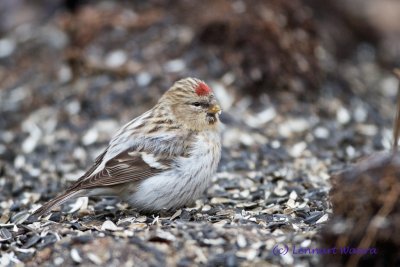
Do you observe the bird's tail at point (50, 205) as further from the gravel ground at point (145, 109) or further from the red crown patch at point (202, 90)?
the red crown patch at point (202, 90)

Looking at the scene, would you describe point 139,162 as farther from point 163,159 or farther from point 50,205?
point 50,205

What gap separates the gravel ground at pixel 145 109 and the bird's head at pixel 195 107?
2.26 feet

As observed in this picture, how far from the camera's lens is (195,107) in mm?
6242

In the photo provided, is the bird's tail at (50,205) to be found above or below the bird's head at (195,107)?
below

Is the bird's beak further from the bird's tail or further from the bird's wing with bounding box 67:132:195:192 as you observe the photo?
the bird's tail

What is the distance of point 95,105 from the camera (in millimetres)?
8672

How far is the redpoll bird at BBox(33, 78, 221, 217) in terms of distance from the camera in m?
5.88

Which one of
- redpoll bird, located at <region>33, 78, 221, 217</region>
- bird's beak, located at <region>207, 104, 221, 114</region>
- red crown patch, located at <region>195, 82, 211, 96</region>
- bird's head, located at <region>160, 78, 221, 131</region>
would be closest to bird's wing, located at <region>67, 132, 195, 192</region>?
redpoll bird, located at <region>33, 78, 221, 217</region>

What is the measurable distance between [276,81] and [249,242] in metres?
4.11

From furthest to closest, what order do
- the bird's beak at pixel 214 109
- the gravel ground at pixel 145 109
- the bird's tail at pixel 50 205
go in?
the bird's beak at pixel 214 109 < the bird's tail at pixel 50 205 < the gravel ground at pixel 145 109

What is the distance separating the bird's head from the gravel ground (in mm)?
688

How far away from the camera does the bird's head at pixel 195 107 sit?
245 inches

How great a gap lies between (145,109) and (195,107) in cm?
230

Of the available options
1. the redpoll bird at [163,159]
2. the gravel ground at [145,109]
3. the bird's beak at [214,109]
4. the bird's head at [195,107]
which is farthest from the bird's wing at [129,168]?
the bird's beak at [214,109]
